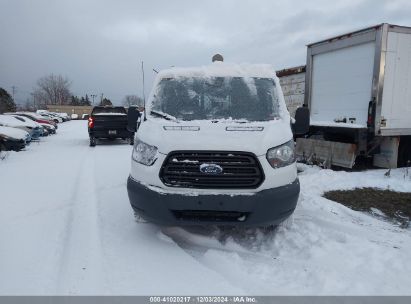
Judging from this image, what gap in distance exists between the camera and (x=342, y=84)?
9.60 meters

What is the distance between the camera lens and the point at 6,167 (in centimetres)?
966

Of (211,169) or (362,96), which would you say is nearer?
(211,169)

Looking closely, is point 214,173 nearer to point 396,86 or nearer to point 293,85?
point 396,86

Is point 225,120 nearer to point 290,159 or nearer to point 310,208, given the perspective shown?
point 290,159

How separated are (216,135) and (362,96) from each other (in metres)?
6.30

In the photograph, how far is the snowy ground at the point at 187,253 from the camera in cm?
327

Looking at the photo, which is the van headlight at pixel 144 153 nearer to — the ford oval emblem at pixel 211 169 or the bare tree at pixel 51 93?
the ford oval emblem at pixel 211 169

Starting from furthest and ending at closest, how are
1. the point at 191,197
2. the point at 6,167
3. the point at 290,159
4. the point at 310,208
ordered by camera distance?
the point at 6,167
the point at 310,208
the point at 290,159
the point at 191,197

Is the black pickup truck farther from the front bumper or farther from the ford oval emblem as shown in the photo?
the ford oval emblem

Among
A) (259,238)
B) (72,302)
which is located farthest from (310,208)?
(72,302)

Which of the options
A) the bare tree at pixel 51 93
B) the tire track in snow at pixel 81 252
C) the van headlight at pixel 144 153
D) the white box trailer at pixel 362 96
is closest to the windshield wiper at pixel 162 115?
the van headlight at pixel 144 153

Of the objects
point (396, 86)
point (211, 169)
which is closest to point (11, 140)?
point (211, 169)

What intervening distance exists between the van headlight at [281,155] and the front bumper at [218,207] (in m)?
0.27

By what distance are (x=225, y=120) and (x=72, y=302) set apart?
8.62 ft
